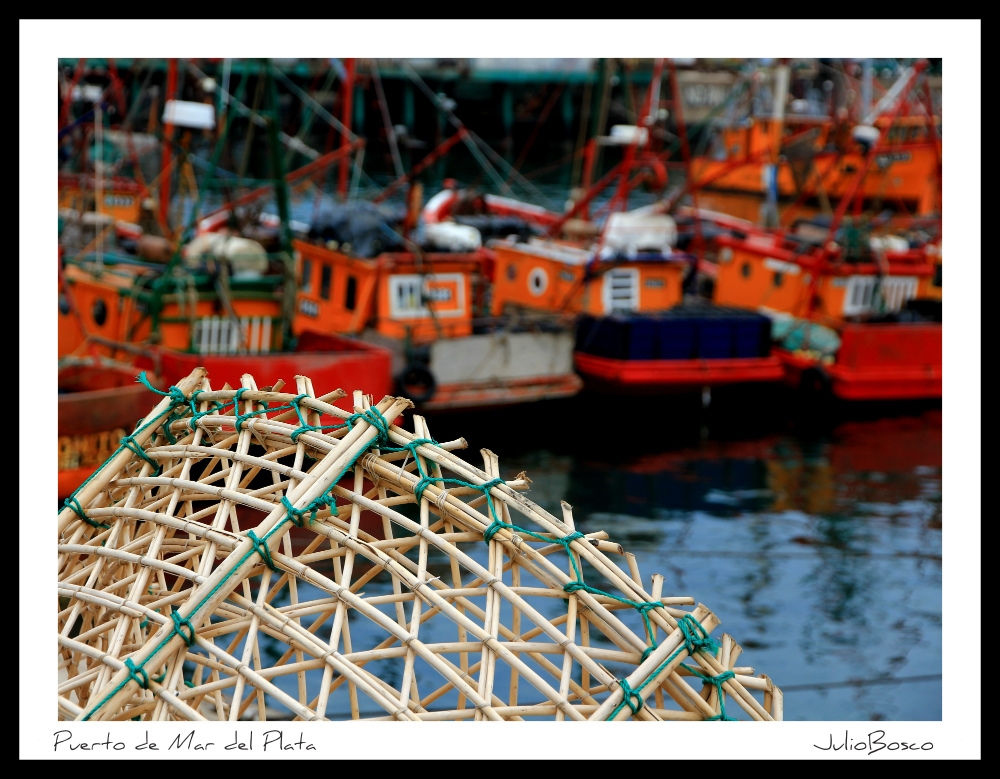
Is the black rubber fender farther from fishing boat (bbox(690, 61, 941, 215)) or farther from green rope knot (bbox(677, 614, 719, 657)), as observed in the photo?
green rope knot (bbox(677, 614, 719, 657))

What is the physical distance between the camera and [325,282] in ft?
49.8

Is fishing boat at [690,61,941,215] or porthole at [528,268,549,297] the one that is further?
fishing boat at [690,61,941,215]

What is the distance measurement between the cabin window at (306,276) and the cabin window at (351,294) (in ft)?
2.95

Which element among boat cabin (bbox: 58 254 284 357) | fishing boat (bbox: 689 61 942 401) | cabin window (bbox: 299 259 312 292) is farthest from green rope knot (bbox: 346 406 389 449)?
fishing boat (bbox: 689 61 942 401)

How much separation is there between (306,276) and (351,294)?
3.63 feet

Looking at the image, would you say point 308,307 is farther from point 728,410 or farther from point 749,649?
point 749,649

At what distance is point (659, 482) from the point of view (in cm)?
1341

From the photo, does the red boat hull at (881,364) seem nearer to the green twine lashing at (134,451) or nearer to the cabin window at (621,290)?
the cabin window at (621,290)

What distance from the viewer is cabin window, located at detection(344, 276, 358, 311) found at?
1462cm

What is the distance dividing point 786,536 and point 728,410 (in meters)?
4.68

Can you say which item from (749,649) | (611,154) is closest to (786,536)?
(749,649)

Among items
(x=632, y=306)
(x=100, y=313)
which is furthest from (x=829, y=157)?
(x=100, y=313)

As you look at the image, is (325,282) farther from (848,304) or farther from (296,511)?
(296,511)

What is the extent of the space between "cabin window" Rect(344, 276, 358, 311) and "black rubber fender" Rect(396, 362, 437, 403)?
1387 mm
